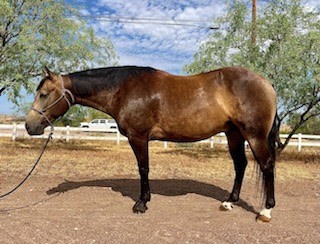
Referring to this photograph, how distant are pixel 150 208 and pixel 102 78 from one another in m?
2.16

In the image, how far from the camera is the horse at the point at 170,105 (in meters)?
4.83

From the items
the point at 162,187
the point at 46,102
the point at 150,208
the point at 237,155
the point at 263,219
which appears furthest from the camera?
the point at 162,187

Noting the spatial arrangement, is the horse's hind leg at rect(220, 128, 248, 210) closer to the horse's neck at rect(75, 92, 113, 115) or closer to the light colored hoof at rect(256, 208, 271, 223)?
the light colored hoof at rect(256, 208, 271, 223)

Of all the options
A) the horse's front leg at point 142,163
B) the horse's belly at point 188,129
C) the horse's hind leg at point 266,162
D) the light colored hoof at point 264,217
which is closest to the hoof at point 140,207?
the horse's front leg at point 142,163

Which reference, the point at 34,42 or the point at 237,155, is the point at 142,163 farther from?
the point at 34,42

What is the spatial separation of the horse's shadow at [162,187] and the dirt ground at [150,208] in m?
0.02

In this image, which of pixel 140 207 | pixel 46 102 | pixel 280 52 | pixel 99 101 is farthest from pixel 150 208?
pixel 280 52

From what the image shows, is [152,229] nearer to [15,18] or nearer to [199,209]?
[199,209]

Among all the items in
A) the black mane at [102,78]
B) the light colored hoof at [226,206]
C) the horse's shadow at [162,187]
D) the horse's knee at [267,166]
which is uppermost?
the black mane at [102,78]

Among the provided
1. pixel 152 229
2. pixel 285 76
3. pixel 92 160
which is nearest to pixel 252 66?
pixel 285 76

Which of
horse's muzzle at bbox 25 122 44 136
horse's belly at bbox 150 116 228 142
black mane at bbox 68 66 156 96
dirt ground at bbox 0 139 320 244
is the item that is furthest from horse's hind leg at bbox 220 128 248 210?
horse's muzzle at bbox 25 122 44 136

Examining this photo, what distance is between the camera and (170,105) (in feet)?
16.6

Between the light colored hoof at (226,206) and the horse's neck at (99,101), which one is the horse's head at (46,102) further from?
the light colored hoof at (226,206)

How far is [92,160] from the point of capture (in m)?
11.4
